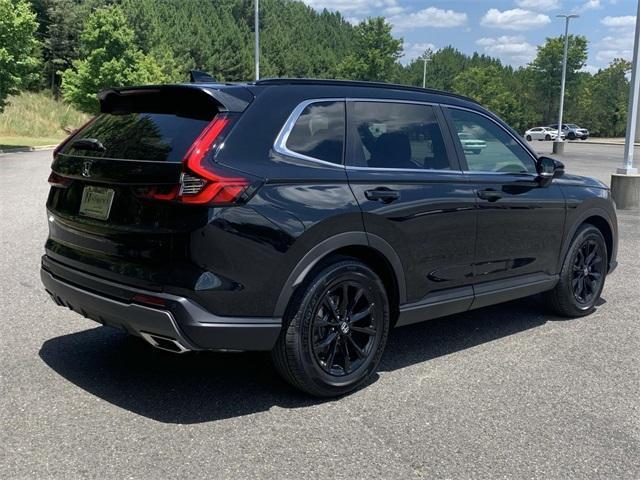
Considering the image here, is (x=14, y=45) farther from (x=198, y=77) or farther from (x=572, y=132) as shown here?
(x=572, y=132)

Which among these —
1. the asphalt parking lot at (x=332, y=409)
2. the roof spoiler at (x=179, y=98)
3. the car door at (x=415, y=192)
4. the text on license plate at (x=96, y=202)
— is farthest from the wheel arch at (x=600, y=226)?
the text on license plate at (x=96, y=202)

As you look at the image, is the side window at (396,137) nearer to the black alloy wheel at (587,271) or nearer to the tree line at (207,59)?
the black alloy wheel at (587,271)

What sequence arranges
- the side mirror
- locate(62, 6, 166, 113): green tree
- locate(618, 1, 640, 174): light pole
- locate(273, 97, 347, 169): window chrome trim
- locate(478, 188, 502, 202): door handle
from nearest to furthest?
locate(273, 97, 347, 169): window chrome trim → locate(478, 188, 502, 202): door handle → the side mirror → locate(618, 1, 640, 174): light pole → locate(62, 6, 166, 113): green tree

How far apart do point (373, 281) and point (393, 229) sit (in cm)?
34

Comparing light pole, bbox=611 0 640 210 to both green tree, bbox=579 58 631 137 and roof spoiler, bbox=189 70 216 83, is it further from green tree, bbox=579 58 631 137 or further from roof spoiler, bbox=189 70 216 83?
green tree, bbox=579 58 631 137

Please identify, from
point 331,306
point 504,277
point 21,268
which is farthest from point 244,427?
point 21,268

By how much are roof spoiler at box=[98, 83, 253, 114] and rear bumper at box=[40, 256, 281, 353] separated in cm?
104

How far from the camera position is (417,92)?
455cm

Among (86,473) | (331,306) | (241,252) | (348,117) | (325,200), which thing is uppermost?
(348,117)

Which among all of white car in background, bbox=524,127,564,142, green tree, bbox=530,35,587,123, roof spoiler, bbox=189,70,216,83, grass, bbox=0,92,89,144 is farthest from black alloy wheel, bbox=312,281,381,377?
green tree, bbox=530,35,587,123

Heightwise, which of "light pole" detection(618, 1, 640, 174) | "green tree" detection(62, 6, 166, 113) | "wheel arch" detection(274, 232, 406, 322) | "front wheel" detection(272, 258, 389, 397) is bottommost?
"front wheel" detection(272, 258, 389, 397)

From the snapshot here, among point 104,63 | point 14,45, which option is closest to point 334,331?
point 14,45

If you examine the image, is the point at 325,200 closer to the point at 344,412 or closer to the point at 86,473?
the point at 344,412

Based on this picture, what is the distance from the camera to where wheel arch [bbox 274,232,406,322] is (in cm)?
356
